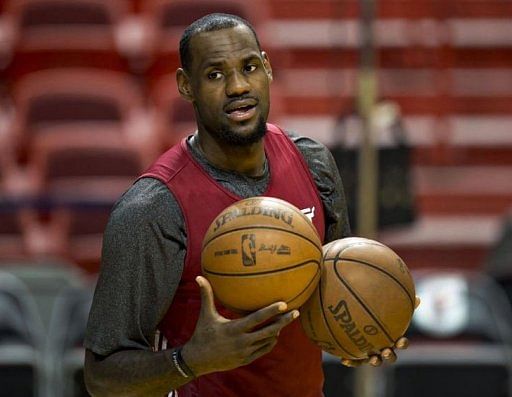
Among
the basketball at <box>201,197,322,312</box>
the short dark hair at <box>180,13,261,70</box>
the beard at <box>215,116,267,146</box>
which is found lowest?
the basketball at <box>201,197,322,312</box>

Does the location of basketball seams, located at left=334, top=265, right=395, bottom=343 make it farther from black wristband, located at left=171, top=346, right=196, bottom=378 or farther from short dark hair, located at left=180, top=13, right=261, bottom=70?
short dark hair, located at left=180, top=13, right=261, bottom=70

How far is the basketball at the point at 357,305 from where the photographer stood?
2.67 metres

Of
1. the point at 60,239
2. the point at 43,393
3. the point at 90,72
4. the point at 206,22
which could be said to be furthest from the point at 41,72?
the point at 206,22

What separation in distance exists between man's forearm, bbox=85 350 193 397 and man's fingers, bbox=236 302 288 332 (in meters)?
0.22

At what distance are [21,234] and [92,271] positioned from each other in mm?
393

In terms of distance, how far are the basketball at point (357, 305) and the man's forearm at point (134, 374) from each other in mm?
316

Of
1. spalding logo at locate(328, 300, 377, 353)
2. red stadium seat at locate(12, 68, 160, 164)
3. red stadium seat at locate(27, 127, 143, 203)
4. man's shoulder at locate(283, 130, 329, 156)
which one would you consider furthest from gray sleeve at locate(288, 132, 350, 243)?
red stadium seat at locate(12, 68, 160, 164)

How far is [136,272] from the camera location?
2668 mm

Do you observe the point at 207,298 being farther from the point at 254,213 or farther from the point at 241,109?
the point at 241,109

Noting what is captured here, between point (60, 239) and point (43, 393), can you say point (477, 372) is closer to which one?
point (43, 393)

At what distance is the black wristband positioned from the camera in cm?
257

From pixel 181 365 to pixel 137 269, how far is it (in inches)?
9.3

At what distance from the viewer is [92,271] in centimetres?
600

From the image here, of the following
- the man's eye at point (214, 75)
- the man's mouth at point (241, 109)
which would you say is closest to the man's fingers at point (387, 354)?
the man's mouth at point (241, 109)
